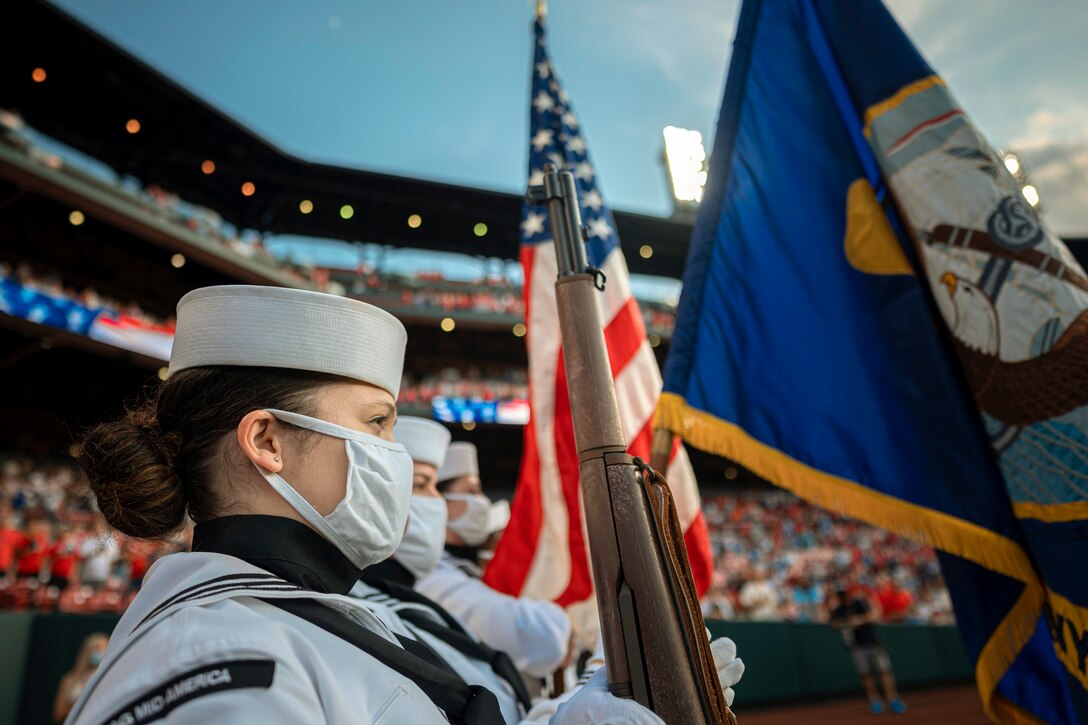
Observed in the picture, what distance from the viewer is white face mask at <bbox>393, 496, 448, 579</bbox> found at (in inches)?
81.0

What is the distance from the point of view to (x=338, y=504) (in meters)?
1.03

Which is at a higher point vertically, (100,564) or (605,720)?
(605,720)

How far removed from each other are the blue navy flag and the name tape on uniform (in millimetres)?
1599

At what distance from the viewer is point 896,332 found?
212 centimetres

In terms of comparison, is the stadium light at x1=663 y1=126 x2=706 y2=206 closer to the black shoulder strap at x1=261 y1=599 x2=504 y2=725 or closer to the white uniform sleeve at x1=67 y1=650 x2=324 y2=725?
the black shoulder strap at x1=261 y1=599 x2=504 y2=725

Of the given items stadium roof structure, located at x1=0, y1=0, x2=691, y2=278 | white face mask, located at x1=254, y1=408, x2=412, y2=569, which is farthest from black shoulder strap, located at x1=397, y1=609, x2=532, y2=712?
stadium roof structure, located at x1=0, y1=0, x2=691, y2=278

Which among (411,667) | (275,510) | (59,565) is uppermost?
(275,510)

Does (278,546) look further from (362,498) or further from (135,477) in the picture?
(135,477)

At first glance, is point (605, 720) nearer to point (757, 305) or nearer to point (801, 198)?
point (757, 305)

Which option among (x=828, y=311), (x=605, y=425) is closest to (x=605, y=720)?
(x=605, y=425)

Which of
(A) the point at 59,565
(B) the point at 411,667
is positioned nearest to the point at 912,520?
(B) the point at 411,667

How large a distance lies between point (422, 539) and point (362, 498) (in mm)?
1065

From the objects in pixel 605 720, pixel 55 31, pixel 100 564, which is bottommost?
pixel 100 564

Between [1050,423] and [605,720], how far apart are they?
1.49 m
